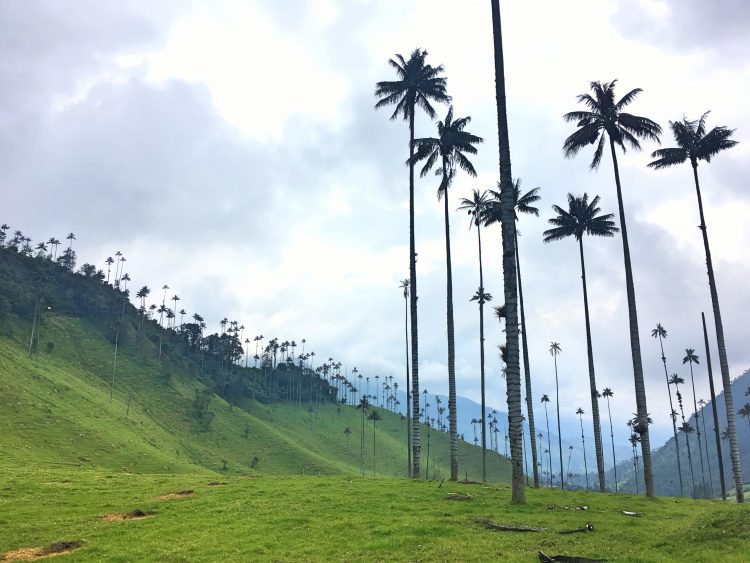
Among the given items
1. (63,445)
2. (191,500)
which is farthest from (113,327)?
(191,500)

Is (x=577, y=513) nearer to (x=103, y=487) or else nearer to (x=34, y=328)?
(x=103, y=487)

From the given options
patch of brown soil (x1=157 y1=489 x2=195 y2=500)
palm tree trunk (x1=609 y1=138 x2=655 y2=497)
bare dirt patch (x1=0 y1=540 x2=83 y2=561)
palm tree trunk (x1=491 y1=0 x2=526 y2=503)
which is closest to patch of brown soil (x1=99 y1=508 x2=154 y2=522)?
patch of brown soil (x1=157 y1=489 x2=195 y2=500)

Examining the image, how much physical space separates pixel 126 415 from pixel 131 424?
4.95 metres

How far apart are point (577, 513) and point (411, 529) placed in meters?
10.1

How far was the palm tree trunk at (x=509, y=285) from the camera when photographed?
27.5 meters

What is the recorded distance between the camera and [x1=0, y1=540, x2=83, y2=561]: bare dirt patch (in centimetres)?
1986

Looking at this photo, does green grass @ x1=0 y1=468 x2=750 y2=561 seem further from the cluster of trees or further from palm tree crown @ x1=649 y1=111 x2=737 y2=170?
palm tree crown @ x1=649 y1=111 x2=737 y2=170

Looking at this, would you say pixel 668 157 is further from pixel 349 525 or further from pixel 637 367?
pixel 349 525

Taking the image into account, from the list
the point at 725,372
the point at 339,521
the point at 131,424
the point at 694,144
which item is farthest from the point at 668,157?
the point at 131,424

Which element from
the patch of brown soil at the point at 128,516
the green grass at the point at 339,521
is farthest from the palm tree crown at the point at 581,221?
the patch of brown soil at the point at 128,516

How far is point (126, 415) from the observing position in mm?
117750

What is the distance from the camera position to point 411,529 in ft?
68.1

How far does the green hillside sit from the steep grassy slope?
32cm

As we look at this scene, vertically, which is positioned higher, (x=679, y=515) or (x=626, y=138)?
(x=626, y=138)
